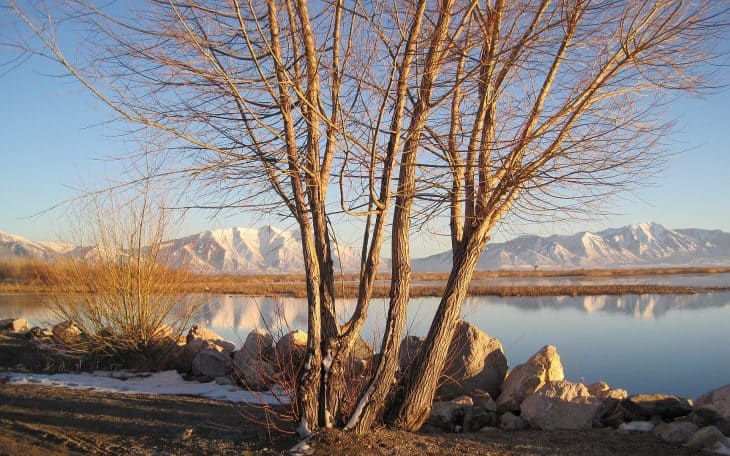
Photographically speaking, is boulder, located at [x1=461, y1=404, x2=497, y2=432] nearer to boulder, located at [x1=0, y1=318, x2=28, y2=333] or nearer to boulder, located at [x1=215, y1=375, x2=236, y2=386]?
boulder, located at [x1=215, y1=375, x2=236, y2=386]

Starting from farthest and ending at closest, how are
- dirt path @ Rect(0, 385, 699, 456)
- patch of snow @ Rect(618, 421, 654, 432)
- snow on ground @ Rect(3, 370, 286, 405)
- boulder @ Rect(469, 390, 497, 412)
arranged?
snow on ground @ Rect(3, 370, 286, 405) → boulder @ Rect(469, 390, 497, 412) → patch of snow @ Rect(618, 421, 654, 432) → dirt path @ Rect(0, 385, 699, 456)

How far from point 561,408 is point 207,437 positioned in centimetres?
354

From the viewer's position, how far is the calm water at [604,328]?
10422 millimetres

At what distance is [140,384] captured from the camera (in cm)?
921

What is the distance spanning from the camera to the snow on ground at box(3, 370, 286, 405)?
820cm

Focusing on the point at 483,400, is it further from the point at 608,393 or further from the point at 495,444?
the point at 495,444

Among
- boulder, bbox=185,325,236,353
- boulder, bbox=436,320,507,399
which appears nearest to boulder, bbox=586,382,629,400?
boulder, bbox=436,320,507,399

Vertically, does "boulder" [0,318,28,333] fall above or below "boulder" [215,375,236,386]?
above

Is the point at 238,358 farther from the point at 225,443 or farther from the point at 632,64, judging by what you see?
the point at 632,64

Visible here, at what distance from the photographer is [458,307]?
617 cm

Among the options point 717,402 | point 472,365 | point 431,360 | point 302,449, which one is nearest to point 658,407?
point 717,402

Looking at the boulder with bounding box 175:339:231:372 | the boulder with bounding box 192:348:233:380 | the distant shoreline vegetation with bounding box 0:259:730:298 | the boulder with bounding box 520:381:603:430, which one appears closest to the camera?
the boulder with bounding box 520:381:603:430

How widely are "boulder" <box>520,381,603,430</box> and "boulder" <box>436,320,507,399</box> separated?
152 cm

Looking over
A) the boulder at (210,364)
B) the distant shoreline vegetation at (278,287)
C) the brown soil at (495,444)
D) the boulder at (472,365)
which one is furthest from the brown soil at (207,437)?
the boulder at (210,364)
